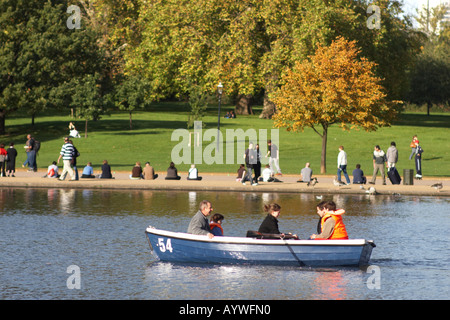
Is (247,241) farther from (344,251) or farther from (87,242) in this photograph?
(87,242)

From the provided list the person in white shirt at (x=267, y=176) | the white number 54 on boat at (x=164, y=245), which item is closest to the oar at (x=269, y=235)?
the white number 54 on boat at (x=164, y=245)

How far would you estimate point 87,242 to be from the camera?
685 inches

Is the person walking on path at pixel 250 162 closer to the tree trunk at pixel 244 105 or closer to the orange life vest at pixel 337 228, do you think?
the orange life vest at pixel 337 228

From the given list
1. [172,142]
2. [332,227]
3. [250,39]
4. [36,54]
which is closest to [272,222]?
[332,227]

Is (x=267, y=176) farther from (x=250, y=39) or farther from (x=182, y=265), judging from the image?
(x=250, y=39)

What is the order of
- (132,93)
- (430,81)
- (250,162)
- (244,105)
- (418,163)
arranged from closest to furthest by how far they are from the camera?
(250,162) < (418,163) < (132,93) < (244,105) < (430,81)

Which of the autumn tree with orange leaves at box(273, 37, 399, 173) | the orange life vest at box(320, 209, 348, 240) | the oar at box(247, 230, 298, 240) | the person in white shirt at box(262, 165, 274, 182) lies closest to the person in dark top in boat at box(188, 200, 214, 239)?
the oar at box(247, 230, 298, 240)

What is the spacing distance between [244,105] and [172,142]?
28.8 m

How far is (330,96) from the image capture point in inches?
1511

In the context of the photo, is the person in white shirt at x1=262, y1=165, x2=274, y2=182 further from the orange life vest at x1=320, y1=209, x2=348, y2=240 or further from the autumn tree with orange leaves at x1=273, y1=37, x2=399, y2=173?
the orange life vest at x1=320, y1=209, x2=348, y2=240

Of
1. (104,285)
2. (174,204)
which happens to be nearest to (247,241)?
(104,285)

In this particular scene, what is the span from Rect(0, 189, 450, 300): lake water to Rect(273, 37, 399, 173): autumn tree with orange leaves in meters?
12.3

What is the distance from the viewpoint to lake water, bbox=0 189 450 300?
1273 centimetres
